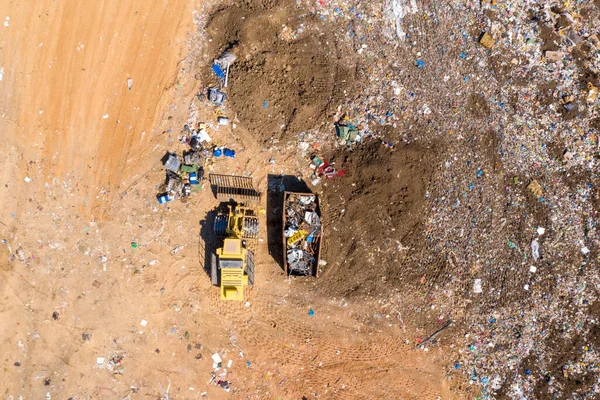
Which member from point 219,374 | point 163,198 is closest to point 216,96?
point 163,198

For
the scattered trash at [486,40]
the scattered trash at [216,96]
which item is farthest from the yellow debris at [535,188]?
the scattered trash at [216,96]

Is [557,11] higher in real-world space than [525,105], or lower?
higher

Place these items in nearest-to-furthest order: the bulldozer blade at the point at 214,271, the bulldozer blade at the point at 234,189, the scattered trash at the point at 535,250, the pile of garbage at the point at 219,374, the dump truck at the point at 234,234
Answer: the dump truck at the point at 234,234
the bulldozer blade at the point at 214,271
the bulldozer blade at the point at 234,189
the pile of garbage at the point at 219,374
the scattered trash at the point at 535,250

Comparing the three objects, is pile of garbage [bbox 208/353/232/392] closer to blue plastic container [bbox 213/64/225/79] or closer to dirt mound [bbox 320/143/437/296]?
dirt mound [bbox 320/143/437/296]

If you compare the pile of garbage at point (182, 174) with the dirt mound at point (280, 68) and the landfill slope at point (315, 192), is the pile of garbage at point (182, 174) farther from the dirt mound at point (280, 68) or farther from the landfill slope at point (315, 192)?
the dirt mound at point (280, 68)

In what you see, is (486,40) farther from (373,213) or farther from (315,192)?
(315,192)

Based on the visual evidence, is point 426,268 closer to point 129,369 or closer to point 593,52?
point 593,52

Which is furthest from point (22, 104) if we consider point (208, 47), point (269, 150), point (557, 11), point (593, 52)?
point (593, 52)
